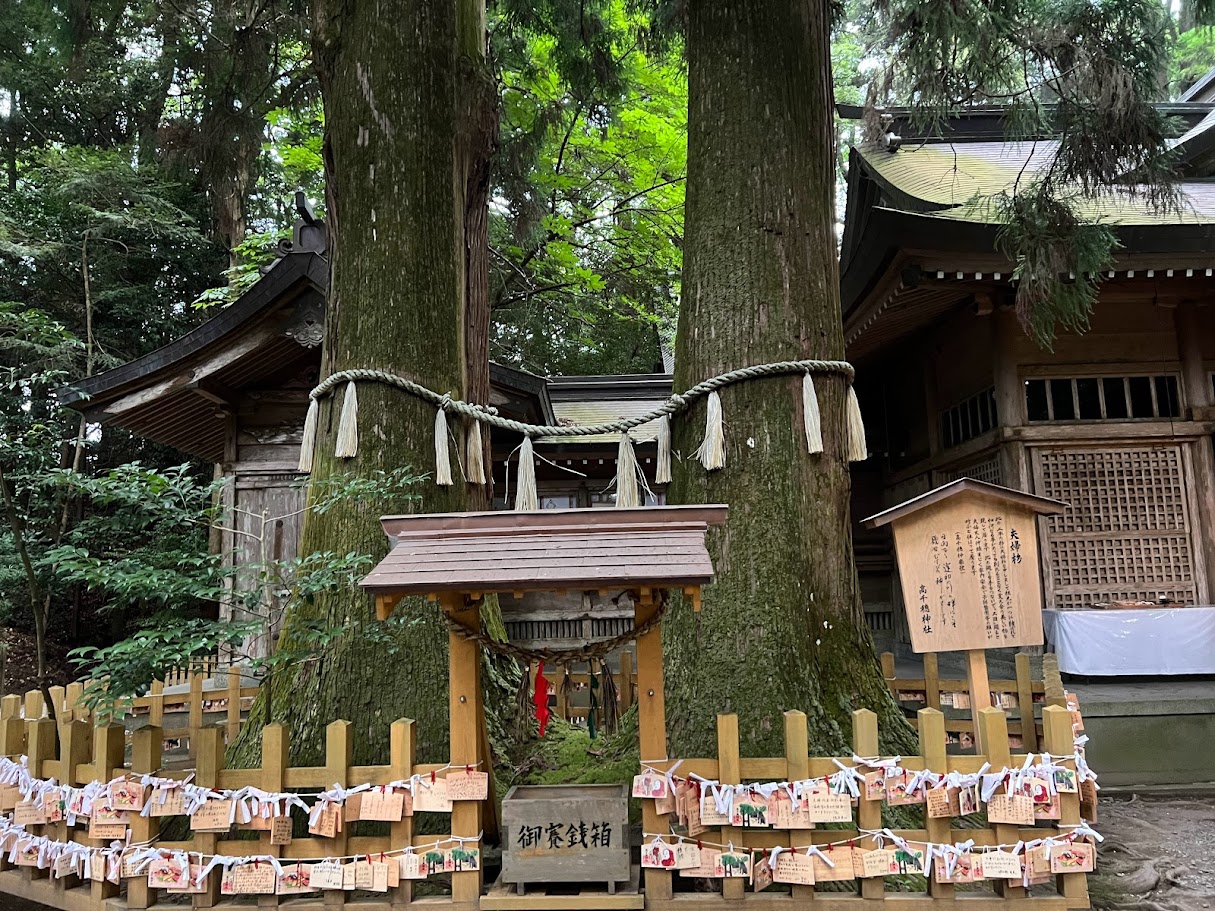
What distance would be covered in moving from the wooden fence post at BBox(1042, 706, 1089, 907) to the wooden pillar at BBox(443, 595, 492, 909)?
220cm

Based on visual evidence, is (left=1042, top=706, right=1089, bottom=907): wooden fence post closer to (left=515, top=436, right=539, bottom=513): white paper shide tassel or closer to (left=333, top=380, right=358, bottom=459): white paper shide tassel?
(left=515, top=436, right=539, bottom=513): white paper shide tassel

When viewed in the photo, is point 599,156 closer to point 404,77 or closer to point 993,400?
point 993,400

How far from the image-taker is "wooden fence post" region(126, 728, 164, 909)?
2.93 m

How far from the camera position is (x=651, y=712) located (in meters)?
2.96

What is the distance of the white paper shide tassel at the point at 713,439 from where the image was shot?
3.84 metres

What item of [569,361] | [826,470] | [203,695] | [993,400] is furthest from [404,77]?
[569,361]

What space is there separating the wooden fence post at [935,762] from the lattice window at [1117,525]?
5392 millimetres

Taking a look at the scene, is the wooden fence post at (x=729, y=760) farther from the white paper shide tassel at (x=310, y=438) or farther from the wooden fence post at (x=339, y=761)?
the white paper shide tassel at (x=310, y=438)

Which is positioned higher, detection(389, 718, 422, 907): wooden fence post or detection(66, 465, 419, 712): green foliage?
detection(66, 465, 419, 712): green foliage

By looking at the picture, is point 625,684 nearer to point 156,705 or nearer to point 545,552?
point 545,552

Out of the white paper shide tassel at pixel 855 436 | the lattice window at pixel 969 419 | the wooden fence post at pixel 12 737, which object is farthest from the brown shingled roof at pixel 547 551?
the lattice window at pixel 969 419

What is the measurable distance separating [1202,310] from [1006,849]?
23.6 feet

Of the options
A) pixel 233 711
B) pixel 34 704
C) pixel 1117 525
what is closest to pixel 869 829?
pixel 233 711

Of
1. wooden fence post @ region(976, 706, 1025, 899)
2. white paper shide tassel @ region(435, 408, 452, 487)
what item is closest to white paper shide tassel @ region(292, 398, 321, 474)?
white paper shide tassel @ region(435, 408, 452, 487)
